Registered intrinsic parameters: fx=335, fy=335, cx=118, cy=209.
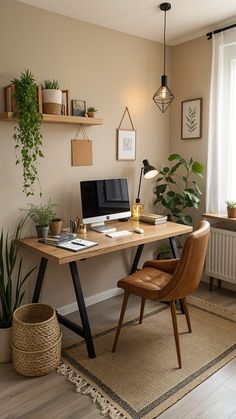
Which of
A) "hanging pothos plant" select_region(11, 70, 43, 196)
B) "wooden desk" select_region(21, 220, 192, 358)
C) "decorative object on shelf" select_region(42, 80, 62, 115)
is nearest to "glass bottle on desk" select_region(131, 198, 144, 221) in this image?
"wooden desk" select_region(21, 220, 192, 358)

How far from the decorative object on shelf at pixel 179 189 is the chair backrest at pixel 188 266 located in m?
1.08

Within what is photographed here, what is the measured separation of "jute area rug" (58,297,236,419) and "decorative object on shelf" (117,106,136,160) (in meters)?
1.52

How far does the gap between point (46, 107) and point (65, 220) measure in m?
0.95

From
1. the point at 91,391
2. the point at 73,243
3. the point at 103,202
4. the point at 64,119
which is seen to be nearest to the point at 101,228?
the point at 103,202

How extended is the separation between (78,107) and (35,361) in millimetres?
1955

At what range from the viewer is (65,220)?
9.53ft

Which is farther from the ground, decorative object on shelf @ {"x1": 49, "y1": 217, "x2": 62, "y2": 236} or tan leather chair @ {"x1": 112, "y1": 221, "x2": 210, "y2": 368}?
decorative object on shelf @ {"x1": 49, "y1": 217, "x2": 62, "y2": 236}

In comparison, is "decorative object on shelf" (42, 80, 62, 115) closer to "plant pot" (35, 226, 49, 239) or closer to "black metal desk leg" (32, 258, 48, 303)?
"plant pot" (35, 226, 49, 239)

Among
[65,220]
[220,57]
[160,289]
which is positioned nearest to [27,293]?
[65,220]

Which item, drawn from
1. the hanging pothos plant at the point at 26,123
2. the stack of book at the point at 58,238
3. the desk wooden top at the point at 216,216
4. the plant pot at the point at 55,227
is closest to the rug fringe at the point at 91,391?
the stack of book at the point at 58,238

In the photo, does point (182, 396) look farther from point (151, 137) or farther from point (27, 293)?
point (151, 137)

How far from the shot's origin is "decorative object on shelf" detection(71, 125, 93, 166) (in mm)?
2861

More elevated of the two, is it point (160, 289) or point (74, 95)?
point (74, 95)

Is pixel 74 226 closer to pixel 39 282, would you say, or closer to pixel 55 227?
pixel 55 227
